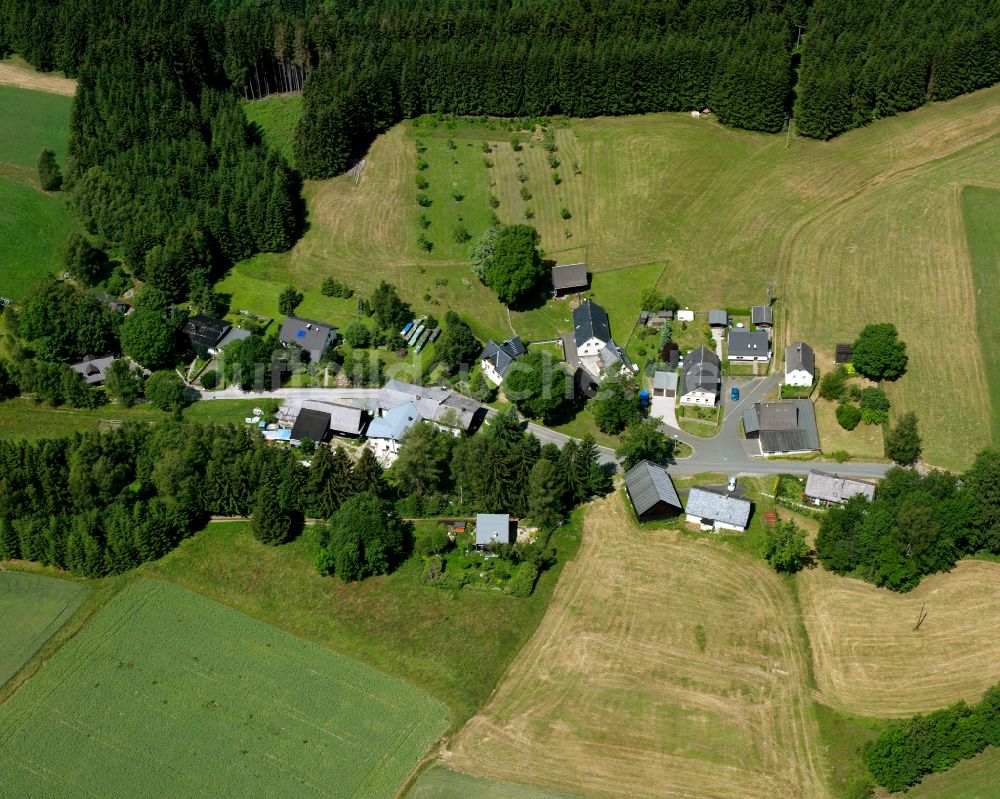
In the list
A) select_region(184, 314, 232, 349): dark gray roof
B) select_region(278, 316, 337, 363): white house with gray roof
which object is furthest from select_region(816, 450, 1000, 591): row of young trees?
select_region(184, 314, 232, 349): dark gray roof

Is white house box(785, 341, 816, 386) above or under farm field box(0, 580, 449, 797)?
above

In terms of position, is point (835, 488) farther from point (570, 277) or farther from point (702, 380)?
point (570, 277)

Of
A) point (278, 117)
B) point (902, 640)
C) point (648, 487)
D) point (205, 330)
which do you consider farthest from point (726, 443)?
point (278, 117)

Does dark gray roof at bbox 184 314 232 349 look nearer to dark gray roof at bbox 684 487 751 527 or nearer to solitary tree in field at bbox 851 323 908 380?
dark gray roof at bbox 684 487 751 527

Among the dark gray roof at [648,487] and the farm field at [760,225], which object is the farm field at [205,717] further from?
the farm field at [760,225]

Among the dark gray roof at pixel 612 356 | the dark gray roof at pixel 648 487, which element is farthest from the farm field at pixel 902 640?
the dark gray roof at pixel 612 356

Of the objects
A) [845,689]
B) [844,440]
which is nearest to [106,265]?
[844,440]
